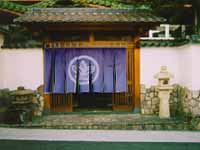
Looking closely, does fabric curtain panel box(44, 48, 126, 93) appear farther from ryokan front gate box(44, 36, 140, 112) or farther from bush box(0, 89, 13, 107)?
bush box(0, 89, 13, 107)

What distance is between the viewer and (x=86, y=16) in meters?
14.8

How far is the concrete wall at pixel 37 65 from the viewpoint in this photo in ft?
50.5

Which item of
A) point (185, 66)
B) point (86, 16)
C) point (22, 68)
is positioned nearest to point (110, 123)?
point (185, 66)

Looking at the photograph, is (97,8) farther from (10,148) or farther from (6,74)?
(10,148)

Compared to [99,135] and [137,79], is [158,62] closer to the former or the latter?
[137,79]

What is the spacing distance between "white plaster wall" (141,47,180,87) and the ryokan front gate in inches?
11.1

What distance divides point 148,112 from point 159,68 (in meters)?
1.82

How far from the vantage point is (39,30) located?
49.8 ft

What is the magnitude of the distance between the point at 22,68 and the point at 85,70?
8.28 ft

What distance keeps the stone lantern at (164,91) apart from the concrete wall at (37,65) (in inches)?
34.9

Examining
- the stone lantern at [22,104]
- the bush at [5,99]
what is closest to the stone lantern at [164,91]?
the stone lantern at [22,104]

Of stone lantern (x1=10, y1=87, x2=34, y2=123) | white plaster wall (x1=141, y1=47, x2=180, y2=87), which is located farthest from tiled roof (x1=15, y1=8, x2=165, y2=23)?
A: stone lantern (x1=10, y1=87, x2=34, y2=123)

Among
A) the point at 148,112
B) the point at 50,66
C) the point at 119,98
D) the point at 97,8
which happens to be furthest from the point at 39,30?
the point at 148,112

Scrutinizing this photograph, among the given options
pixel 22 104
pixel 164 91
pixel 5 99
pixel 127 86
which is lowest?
pixel 22 104
